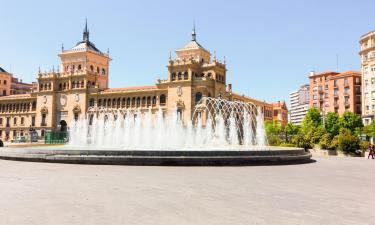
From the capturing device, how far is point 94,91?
62781 millimetres

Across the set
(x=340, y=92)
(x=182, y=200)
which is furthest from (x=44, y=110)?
(x=182, y=200)

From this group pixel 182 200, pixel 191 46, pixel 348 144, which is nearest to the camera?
pixel 182 200

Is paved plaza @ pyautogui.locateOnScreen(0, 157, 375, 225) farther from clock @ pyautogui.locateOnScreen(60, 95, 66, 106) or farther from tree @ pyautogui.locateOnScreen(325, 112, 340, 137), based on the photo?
clock @ pyautogui.locateOnScreen(60, 95, 66, 106)

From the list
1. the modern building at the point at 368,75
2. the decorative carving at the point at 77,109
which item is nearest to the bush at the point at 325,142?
the modern building at the point at 368,75

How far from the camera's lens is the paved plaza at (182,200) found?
558 centimetres

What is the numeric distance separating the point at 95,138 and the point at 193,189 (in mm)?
27666

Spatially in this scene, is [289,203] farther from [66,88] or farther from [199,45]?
[66,88]

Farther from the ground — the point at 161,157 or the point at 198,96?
the point at 198,96

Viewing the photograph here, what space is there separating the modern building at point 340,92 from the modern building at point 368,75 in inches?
227

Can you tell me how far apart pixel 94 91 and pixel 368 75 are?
45.9 meters

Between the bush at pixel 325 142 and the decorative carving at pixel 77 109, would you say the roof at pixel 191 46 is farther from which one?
the bush at pixel 325 142

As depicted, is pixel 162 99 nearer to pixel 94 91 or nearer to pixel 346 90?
pixel 94 91

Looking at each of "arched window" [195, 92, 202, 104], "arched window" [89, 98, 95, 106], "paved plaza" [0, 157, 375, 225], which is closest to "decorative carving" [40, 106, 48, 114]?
"arched window" [89, 98, 95, 106]

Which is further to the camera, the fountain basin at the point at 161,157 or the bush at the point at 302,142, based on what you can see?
the bush at the point at 302,142
